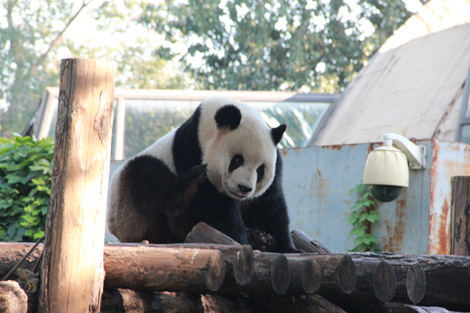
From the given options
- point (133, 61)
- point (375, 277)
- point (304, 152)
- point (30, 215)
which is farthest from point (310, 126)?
point (133, 61)

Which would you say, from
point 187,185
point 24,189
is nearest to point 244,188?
point 187,185

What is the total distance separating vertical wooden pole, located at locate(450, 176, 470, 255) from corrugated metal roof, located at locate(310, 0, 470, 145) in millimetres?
A: 3218

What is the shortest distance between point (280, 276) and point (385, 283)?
48 centimetres

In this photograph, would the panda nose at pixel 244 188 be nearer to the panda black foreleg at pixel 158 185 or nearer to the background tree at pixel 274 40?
the panda black foreleg at pixel 158 185

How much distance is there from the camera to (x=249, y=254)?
9.70 feet

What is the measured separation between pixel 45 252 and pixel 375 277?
1.44m

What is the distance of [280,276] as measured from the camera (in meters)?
2.96

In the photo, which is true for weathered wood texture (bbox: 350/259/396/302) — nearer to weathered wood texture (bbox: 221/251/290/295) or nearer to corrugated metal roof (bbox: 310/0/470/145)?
weathered wood texture (bbox: 221/251/290/295)

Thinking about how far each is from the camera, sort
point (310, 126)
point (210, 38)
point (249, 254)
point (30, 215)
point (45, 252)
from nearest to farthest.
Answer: point (45, 252)
point (249, 254)
point (30, 215)
point (310, 126)
point (210, 38)

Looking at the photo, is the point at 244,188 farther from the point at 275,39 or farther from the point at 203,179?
the point at 275,39

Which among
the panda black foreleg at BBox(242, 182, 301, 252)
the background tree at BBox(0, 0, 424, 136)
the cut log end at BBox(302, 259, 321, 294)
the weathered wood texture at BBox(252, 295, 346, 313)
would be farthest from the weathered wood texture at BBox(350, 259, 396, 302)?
the background tree at BBox(0, 0, 424, 136)

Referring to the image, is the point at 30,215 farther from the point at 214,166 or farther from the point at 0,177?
the point at 214,166

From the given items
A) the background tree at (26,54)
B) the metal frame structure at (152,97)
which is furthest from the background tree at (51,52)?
the metal frame structure at (152,97)

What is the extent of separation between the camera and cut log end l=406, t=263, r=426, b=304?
3.08m
